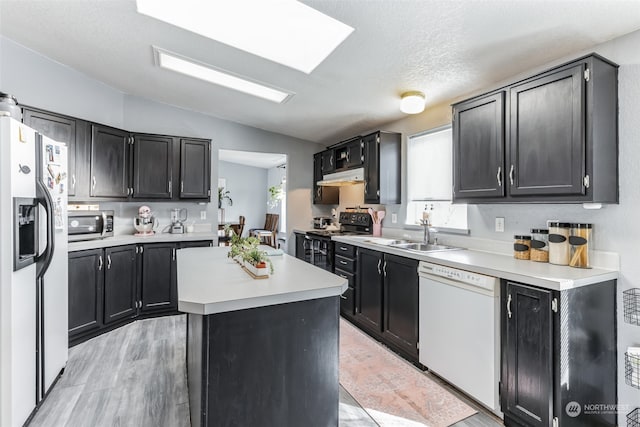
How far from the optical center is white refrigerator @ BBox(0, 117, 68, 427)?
1.68 m

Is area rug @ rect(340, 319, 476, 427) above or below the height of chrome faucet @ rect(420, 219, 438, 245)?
below

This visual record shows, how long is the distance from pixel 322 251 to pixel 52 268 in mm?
2726

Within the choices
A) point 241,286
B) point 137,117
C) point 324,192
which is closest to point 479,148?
point 241,286

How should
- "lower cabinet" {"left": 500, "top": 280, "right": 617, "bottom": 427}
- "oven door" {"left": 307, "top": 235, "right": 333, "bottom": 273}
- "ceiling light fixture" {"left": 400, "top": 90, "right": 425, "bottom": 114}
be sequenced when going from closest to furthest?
"lower cabinet" {"left": 500, "top": 280, "right": 617, "bottom": 427} < "ceiling light fixture" {"left": 400, "top": 90, "right": 425, "bottom": 114} < "oven door" {"left": 307, "top": 235, "right": 333, "bottom": 273}

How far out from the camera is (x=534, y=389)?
174cm

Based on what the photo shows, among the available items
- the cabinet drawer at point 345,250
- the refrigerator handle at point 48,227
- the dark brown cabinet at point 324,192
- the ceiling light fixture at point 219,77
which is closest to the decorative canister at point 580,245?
the cabinet drawer at point 345,250

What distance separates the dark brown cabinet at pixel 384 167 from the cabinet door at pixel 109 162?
2.94 meters

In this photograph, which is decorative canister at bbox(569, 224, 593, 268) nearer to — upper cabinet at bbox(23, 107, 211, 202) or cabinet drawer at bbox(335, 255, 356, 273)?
cabinet drawer at bbox(335, 255, 356, 273)

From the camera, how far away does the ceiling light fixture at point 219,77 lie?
3107 mm

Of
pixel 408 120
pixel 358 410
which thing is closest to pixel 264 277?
pixel 358 410

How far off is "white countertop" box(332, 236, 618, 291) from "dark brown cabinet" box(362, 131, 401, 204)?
1228 mm

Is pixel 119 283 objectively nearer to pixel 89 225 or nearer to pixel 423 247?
pixel 89 225

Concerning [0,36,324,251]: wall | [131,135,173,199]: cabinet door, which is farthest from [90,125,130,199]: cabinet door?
[0,36,324,251]: wall

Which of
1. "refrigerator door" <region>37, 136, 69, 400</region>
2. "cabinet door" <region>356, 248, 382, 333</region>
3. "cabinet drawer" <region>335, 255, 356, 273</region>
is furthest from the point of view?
"cabinet drawer" <region>335, 255, 356, 273</region>
